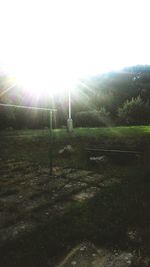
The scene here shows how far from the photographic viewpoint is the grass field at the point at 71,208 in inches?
130

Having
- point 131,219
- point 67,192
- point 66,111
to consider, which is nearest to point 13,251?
point 131,219

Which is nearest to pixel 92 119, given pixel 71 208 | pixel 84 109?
pixel 84 109

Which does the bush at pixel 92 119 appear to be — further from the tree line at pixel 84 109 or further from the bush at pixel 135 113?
the bush at pixel 135 113

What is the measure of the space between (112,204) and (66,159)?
17.2ft

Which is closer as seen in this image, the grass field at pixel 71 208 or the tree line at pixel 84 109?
the grass field at pixel 71 208

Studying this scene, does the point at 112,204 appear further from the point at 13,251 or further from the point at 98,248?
the point at 13,251

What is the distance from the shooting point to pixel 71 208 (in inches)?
183

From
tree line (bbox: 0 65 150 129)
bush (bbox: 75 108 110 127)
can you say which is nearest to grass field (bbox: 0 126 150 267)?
tree line (bbox: 0 65 150 129)

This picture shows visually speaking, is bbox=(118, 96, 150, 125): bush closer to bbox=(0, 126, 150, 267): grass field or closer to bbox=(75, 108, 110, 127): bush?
bbox=(75, 108, 110, 127): bush

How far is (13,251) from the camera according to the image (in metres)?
3.27

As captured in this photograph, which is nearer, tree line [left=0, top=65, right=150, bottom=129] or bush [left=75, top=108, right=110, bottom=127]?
bush [left=75, top=108, right=110, bottom=127]

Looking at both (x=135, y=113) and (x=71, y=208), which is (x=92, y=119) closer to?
(x=135, y=113)

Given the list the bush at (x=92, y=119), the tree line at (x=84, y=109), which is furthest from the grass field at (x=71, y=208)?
the bush at (x=92, y=119)

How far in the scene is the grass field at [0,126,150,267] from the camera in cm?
331
